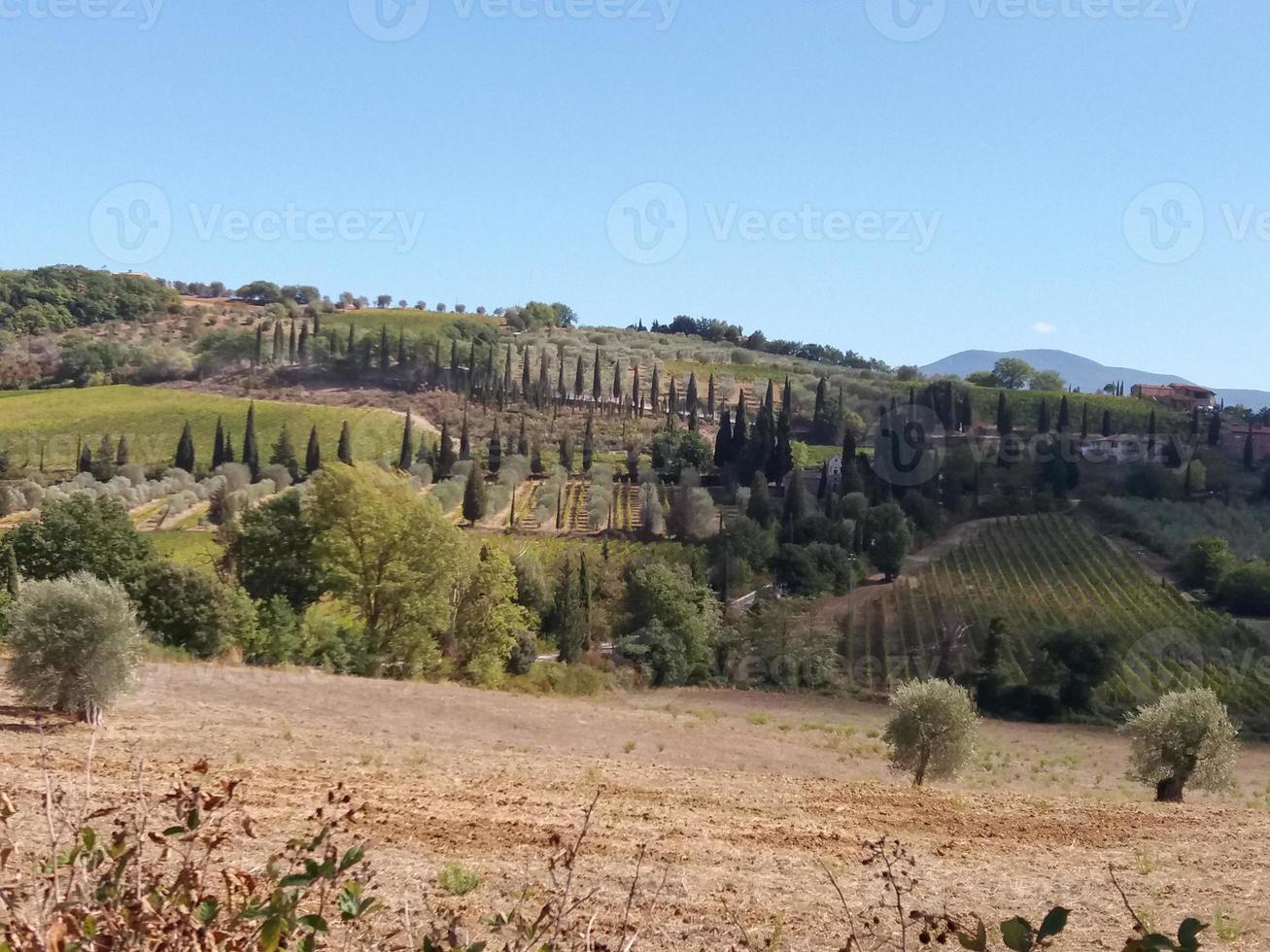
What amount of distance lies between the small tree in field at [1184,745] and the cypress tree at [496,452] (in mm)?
68976

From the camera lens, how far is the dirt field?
9719 millimetres

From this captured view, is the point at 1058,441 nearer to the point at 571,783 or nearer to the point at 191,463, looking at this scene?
the point at 191,463

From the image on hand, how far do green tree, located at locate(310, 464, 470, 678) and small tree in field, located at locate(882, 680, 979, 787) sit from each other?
754 inches

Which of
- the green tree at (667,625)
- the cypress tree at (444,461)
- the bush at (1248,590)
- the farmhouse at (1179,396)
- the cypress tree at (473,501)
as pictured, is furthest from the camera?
the farmhouse at (1179,396)

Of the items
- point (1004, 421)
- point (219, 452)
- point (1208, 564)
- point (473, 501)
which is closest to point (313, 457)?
point (219, 452)

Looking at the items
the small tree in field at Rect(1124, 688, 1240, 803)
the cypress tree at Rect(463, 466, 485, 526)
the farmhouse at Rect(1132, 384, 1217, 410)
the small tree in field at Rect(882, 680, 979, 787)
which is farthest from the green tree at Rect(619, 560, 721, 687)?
the farmhouse at Rect(1132, 384, 1217, 410)

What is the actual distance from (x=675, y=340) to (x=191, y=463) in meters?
120

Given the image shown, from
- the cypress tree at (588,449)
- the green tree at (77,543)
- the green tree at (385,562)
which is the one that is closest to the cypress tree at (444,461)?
the cypress tree at (588,449)

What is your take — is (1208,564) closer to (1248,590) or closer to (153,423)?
(1248,590)

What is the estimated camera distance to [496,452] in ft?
308

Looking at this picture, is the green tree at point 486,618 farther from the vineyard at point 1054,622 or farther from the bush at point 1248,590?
the bush at point 1248,590

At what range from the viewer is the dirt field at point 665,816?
31.9ft

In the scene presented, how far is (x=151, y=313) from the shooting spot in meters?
167

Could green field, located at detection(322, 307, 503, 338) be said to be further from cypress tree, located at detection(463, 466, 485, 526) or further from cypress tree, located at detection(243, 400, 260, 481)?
cypress tree, located at detection(463, 466, 485, 526)
